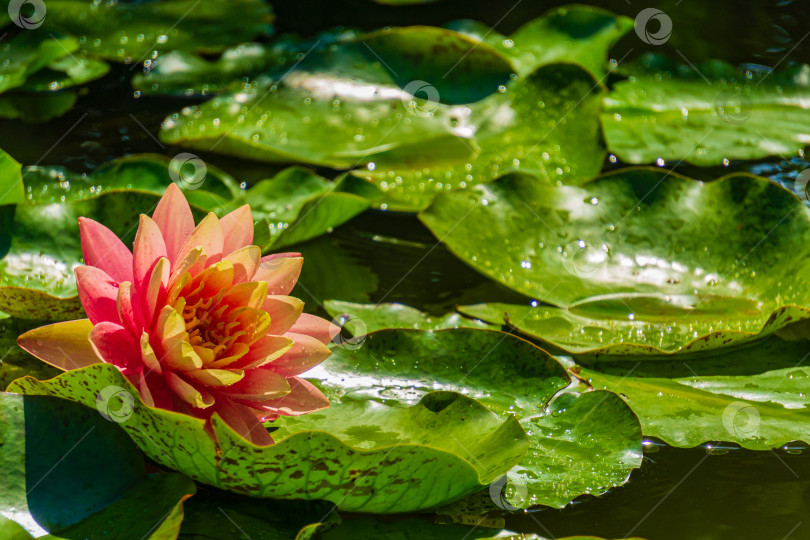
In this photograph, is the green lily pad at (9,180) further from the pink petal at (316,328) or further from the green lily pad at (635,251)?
the green lily pad at (635,251)

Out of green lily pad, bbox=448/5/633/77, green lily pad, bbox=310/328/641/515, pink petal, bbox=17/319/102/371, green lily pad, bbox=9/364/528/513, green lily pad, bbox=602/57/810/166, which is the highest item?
pink petal, bbox=17/319/102/371

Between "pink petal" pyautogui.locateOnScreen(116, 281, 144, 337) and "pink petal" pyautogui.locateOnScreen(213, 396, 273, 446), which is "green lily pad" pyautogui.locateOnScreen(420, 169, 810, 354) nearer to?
"pink petal" pyautogui.locateOnScreen(213, 396, 273, 446)

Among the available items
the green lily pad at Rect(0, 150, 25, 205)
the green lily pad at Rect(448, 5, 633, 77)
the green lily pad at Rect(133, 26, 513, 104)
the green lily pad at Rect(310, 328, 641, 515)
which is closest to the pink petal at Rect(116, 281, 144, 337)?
the green lily pad at Rect(310, 328, 641, 515)

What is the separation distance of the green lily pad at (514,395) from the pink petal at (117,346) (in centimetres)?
33

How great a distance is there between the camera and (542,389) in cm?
128

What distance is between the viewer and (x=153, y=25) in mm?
2812

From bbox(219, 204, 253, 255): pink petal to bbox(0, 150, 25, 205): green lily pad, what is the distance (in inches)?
23.1

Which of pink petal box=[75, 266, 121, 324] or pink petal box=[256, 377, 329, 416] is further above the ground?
pink petal box=[75, 266, 121, 324]

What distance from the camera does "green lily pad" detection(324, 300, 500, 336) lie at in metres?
1.47

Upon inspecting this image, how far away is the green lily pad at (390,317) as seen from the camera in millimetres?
1470

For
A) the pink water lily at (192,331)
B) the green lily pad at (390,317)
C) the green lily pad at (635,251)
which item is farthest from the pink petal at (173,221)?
the green lily pad at (635,251)

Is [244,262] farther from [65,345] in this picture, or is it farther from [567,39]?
[567,39]

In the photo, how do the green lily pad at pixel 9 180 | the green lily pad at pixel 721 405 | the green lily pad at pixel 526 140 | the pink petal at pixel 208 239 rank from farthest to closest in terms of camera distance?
the green lily pad at pixel 526 140 < the green lily pad at pixel 9 180 < the green lily pad at pixel 721 405 < the pink petal at pixel 208 239

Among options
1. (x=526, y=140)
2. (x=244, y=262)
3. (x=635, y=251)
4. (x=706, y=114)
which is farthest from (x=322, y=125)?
(x=244, y=262)
